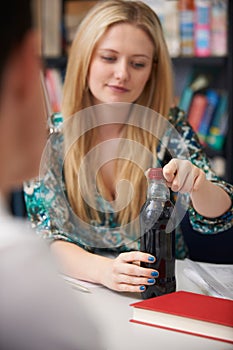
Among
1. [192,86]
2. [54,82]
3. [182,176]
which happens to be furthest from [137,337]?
[192,86]

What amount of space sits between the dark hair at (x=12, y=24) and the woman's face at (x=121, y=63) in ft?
2.56

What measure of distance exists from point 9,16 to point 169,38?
1.75 metres

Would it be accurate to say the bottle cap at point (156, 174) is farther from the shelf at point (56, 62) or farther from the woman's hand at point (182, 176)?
the shelf at point (56, 62)

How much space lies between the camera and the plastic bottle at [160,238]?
86 cm

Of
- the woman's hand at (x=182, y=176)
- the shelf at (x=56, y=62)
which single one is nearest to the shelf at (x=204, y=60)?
the shelf at (x=56, y=62)

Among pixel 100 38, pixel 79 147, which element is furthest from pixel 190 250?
pixel 100 38

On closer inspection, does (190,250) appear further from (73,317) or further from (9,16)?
(9,16)

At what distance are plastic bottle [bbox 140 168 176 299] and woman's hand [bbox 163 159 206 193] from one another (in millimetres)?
10

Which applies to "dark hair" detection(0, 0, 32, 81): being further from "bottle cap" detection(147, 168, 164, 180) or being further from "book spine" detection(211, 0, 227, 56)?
"book spine" detection(211, 0, 227, 56)

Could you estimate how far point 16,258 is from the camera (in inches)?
13.7

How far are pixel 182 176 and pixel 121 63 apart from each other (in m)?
0.28

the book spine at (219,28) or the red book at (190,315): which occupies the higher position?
the book spine at (219,28)

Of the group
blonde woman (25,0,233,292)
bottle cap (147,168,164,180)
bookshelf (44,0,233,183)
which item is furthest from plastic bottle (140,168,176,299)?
bookshelf (44,0,233,183)

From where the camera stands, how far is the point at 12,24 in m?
0.31
